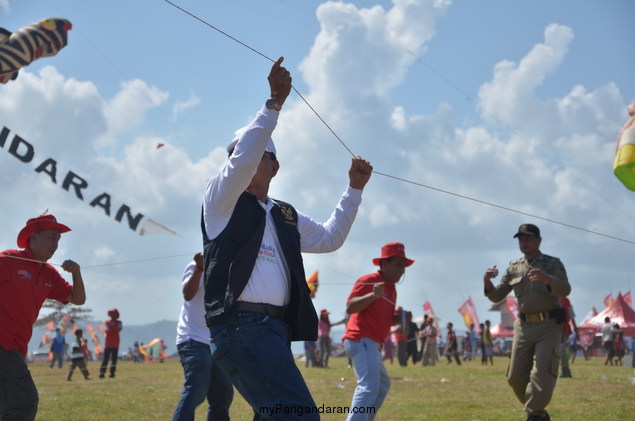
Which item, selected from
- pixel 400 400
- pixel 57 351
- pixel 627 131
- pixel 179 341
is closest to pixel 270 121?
pixel 627 131

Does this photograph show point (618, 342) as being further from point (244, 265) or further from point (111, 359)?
point (244, 265)

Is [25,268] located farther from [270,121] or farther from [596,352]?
[596,352]

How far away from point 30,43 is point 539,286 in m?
7.67

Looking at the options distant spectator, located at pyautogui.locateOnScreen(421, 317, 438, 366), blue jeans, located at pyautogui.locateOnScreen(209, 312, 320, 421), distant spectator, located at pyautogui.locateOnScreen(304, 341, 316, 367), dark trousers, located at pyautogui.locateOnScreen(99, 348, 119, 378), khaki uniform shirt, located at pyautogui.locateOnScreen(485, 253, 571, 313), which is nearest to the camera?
blue jeans, located at pyautogui.locateOnScreen(209, 312, 320, 421)

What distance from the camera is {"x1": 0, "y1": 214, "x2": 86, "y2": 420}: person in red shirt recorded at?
5723 millimetres

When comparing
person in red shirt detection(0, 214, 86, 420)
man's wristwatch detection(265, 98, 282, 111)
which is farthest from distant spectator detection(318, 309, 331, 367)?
man's wristwatch detection(265, 98, 282, 111)

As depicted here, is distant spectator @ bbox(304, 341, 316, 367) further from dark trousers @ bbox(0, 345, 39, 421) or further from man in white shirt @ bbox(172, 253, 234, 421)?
dark trousers @ bbox(0, 345, 39, 421)

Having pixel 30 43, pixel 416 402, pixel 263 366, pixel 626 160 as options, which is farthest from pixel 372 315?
pixel 30 43

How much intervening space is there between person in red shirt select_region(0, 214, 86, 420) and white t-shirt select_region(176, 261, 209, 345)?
1.06 meters

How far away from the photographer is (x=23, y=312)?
5.99 metres

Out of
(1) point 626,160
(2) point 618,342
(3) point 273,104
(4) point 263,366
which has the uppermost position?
(2) point 618,342

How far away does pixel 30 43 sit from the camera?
10.8 meters

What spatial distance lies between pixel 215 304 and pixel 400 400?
9697 mm

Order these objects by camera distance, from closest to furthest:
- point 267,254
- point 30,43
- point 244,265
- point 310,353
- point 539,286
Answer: point 244,265 → point 267,254 → point 539,286 → point 30,43 → point 310,353
